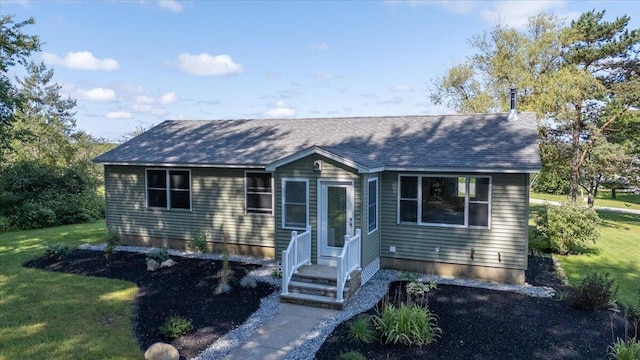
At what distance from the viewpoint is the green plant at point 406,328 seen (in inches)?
236

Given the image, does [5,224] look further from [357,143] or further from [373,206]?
[373,206]

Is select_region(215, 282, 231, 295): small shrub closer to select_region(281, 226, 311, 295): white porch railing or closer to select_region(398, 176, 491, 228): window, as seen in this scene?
select_region(281, 226, 311, 295): white porch railing

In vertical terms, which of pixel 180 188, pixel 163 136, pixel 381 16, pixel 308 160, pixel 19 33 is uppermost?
pixel 381 16

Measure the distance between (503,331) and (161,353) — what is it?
5.28 meters

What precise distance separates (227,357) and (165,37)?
21.1m

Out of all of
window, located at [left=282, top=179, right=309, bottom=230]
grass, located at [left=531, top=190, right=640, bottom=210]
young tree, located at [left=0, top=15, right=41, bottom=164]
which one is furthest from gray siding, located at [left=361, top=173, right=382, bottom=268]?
grass, located at [left=531, top=190, right=640, bottom=210]

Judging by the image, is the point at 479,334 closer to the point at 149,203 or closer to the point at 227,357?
the point at 227,357

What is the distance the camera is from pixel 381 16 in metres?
19.1

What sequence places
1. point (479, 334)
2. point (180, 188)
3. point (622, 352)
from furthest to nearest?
1. point (180, 188)
2. point (479, 334)
3. point (622, 352)

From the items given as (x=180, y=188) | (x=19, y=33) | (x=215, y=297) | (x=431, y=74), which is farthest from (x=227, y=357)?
(x=431, y=74)

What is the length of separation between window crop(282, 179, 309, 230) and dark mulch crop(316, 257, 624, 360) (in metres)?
2.89

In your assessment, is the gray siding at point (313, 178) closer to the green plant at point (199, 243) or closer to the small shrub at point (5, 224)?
the green plant at point (199, 243)

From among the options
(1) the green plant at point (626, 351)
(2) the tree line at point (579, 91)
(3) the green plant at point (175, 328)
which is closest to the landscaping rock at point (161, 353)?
(3) the green plant at point (175, 328)

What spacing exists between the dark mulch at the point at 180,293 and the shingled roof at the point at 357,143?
2908mm
